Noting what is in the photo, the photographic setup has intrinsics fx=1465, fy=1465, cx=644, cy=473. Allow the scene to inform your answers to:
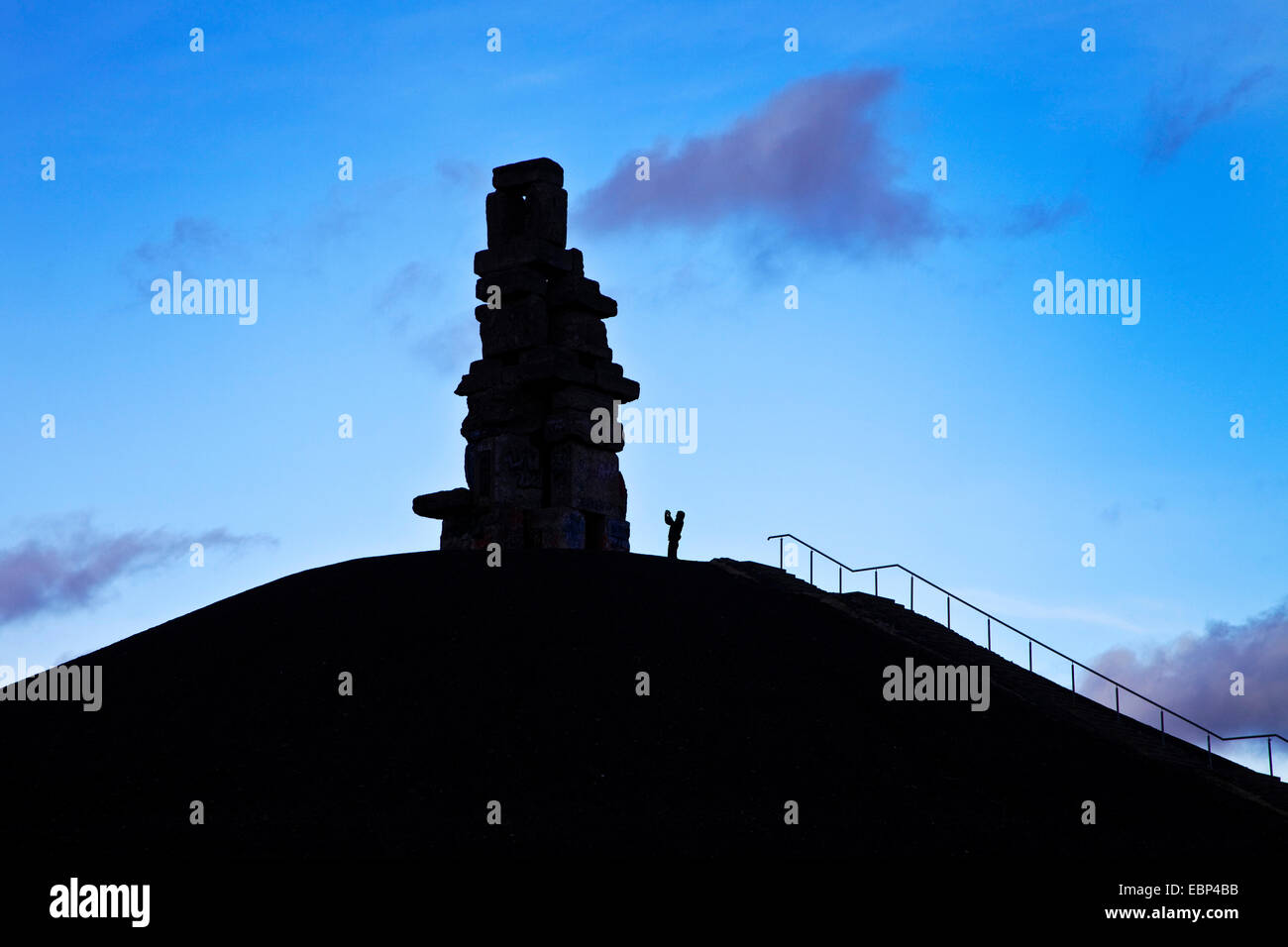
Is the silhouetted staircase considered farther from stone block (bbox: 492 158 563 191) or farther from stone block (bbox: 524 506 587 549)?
stone block (bbox: 492 158 563 191)

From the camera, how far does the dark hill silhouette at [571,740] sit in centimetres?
1961

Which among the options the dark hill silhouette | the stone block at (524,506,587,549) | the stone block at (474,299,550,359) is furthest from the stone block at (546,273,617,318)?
the dark hill silhouette

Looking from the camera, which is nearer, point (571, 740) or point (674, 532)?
point (571, 740)

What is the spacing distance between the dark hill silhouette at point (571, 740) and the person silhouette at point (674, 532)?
3.85 m

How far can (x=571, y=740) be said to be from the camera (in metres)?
21.9

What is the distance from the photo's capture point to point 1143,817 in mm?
22453

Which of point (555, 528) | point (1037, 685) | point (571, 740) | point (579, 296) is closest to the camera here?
point (571, 740)

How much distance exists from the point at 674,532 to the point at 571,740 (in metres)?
12.3

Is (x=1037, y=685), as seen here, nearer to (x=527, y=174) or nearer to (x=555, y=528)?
(x=555, y=528)

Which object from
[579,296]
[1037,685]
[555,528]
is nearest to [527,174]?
[579,296]
